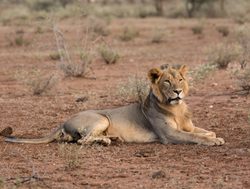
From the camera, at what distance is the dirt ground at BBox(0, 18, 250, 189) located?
300 inches

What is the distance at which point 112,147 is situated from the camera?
9.29 metres

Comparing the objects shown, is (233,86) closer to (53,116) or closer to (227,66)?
(227,66)

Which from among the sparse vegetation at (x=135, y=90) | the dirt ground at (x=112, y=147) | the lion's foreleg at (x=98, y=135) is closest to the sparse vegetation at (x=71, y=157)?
the dirt ground at (x=112, y=147)

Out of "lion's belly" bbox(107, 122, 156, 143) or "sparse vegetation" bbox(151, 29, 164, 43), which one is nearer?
"lion's belly" bbox(107, 122, 156, 143)

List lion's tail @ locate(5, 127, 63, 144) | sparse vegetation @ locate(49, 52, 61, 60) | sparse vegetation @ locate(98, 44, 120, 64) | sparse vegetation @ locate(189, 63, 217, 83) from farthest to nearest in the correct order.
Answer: sparse vegetation @ locate(49, 52, 61, 60) → sparse vegetation @ locate(98, 44, 120, 64) → sparse vegetation @ locate(189, 63, 217, 83) → lion's tail @ locate(5, 127, 63, 144)

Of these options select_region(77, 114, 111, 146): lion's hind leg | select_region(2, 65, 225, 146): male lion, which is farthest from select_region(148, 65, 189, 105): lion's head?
select_region(77, 114, 111, 146): lion's hind leg

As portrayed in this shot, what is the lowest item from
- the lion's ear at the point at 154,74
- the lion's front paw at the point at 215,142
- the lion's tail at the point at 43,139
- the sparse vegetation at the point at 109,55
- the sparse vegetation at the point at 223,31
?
the sparse vegetation at the point at 223,31

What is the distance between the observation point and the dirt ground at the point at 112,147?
25.0ft

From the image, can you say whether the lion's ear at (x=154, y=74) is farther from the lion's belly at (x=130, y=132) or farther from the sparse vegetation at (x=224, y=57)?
the sparse vegetation at (x=224, y=57)

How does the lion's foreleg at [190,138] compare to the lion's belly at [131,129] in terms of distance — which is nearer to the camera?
the lion's foreleg at [190,138]

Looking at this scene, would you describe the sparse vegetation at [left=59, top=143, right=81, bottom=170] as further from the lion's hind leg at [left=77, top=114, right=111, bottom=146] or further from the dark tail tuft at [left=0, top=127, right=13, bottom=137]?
the dark tail tuft at [left=0, top=127, right=13, bottom=137]

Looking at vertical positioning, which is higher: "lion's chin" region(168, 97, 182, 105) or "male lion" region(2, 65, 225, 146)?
"lion's chin" region(168, 97, 182, 105)

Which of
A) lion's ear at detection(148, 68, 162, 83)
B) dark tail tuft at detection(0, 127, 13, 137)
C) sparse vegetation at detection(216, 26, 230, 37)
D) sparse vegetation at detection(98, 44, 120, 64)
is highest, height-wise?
lion's ear at detection(148, 68, 162, 83)

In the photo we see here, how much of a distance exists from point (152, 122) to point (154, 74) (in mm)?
612
